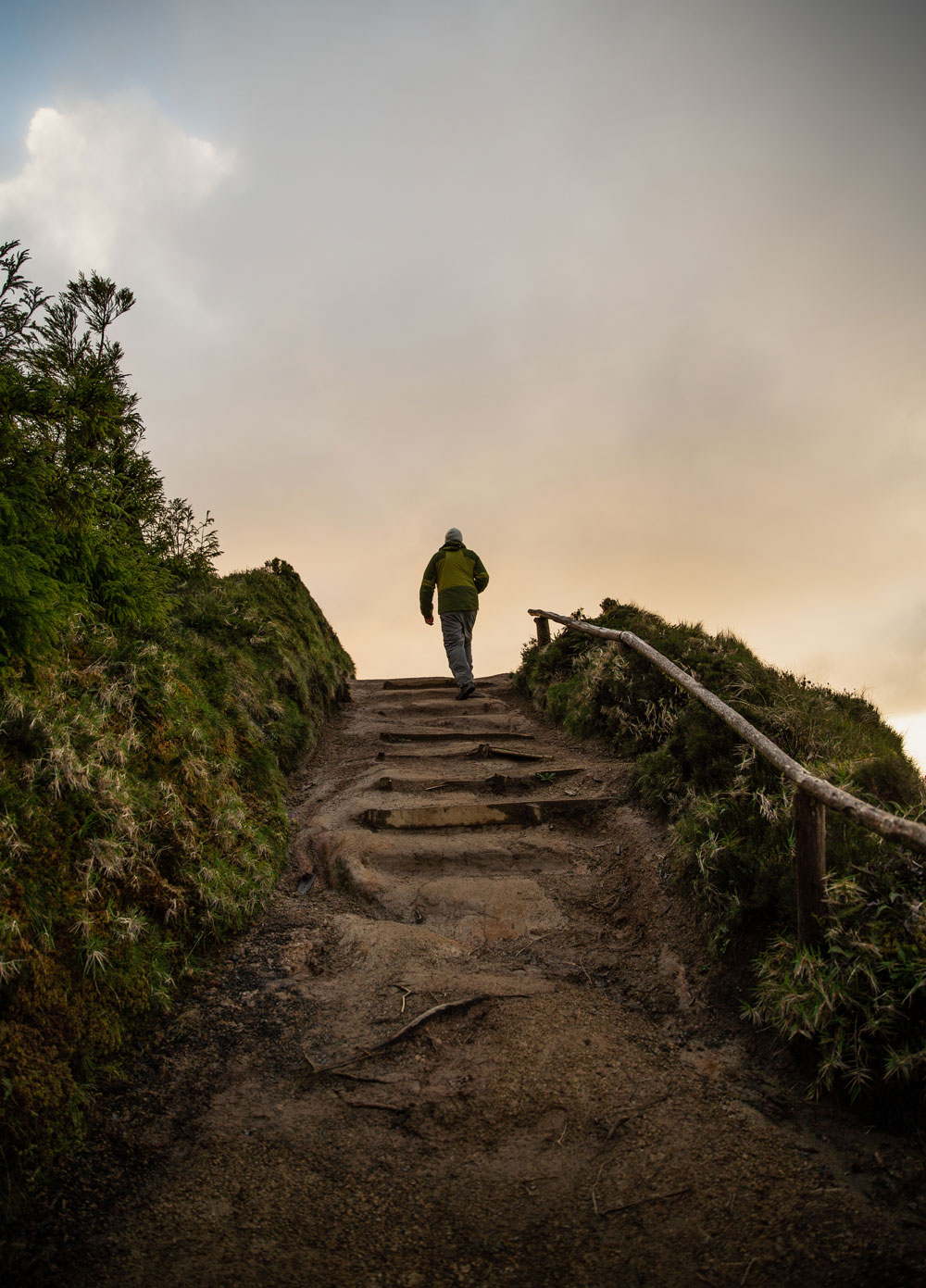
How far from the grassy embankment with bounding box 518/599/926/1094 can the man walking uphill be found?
3.65m

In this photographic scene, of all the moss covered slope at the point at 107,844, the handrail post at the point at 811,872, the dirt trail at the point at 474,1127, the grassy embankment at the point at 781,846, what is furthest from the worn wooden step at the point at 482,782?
the handrail post at the point at 811,872

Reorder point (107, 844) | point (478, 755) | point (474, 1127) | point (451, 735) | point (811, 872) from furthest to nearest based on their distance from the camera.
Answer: point (451, 735) → point (478, 755) → point (107, 844) → point (811, 872) → point (474, 1127)

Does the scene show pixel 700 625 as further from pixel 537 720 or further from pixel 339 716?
pixel 339 716

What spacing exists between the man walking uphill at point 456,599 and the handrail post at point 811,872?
25.9ft

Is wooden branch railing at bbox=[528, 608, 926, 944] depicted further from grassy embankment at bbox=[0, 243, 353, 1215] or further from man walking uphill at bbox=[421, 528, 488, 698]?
man walking uphill at bbox=[421, 528, 488, 698]

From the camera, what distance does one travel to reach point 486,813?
637 centimetres

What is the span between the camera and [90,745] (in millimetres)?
4211

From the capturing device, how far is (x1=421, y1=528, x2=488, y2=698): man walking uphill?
37.8 feet

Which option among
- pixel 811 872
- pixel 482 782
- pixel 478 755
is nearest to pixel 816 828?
pixel 811 872

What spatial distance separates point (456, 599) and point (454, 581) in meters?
0.30

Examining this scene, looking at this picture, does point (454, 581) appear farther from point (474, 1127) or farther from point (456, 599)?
point (474, 1127)

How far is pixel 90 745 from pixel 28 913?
1.15 m

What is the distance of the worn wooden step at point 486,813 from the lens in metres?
6.26

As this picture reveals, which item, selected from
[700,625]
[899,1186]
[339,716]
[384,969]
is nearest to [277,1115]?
[384,969]
